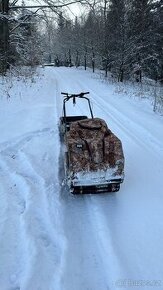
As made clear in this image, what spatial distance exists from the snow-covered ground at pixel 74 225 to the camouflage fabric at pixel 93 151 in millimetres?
633

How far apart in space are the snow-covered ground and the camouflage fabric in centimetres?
63

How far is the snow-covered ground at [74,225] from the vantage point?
11.8 feet

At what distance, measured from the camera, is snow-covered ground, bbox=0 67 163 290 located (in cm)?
359

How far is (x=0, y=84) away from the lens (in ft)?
53.6

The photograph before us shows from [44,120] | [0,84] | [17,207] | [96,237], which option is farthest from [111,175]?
[0,84]

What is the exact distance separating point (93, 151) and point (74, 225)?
4.13 ft

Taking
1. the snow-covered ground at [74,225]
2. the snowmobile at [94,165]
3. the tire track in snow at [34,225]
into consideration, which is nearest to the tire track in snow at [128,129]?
the snow-covered ground at [74,225]

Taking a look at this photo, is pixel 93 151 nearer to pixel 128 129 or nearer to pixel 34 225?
pixel 34 225

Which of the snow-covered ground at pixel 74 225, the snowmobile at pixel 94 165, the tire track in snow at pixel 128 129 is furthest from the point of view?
the tire track in snow at pixel 128 129

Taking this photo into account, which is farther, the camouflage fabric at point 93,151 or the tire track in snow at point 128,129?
the tire track in snow at point 128,129

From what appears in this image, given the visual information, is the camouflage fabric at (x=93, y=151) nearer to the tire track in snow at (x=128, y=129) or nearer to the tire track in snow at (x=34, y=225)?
the tire track in snow at (x=34, y=225)

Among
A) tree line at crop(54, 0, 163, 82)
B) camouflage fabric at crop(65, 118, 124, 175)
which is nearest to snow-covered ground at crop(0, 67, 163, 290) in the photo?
camouflage fabric at crop(65, 118, 124, 175)

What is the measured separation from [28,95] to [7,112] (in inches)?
151

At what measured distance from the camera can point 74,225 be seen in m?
4.58
